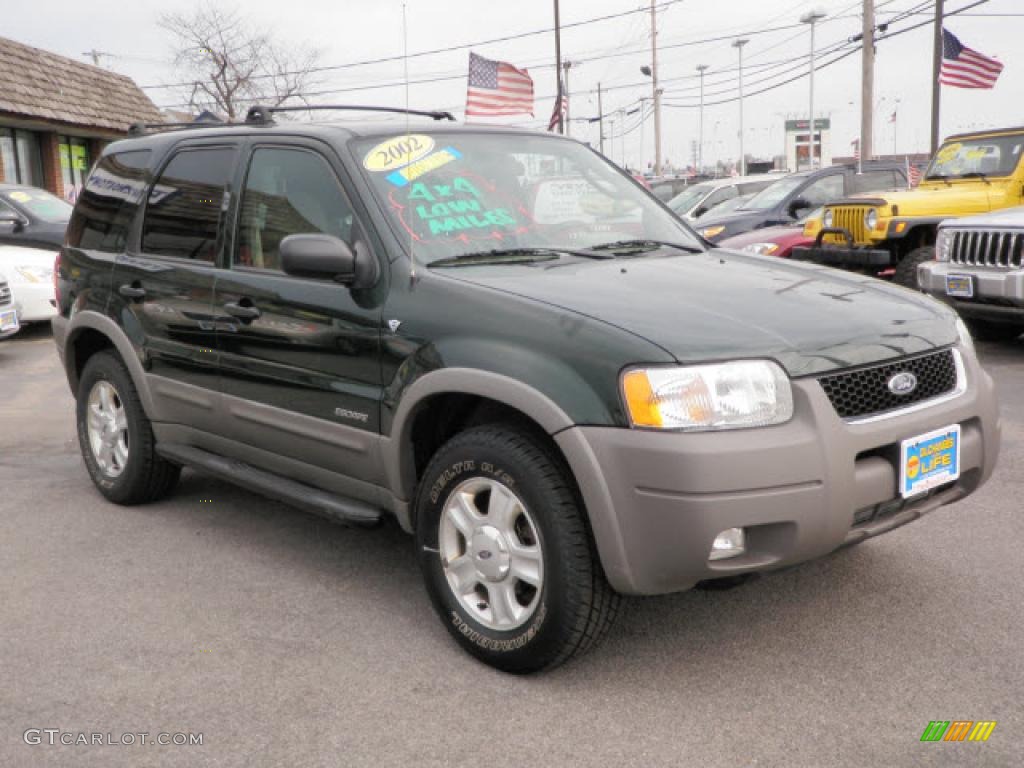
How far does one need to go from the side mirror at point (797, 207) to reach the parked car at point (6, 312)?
29.6 ft

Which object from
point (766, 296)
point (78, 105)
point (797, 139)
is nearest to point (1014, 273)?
point (766, 296)

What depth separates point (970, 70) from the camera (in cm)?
1850

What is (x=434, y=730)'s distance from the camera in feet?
9.59

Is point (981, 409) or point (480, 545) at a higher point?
point (981, 409)

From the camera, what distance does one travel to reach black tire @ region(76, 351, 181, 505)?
16.0 ft

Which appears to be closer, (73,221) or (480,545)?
(480,545)

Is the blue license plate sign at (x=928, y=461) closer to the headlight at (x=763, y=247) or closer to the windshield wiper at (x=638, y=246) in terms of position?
the windshield wiper at (x=638, y=246)

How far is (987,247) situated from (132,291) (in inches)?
262

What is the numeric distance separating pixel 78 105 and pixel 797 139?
325ft

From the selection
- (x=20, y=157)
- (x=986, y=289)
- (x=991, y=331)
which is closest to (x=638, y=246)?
(x=986, y=289)

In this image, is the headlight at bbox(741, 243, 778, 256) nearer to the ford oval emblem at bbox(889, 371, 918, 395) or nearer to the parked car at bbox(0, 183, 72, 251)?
the parked car at bbox(0, 183, 72, 251)

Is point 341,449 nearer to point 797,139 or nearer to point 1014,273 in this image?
point 1014,273

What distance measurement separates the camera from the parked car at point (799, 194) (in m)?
13.2

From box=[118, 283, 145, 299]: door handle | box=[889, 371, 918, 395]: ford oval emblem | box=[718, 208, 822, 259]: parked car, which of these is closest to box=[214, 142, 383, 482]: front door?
box=[118, 283, 145, 299]: door handle
